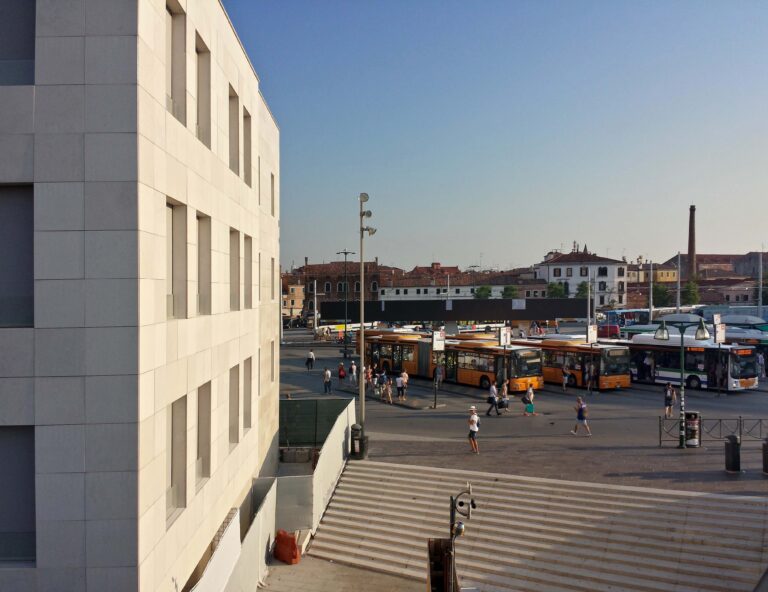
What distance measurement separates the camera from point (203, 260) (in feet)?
41.5

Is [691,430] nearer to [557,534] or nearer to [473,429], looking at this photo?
[473,429]

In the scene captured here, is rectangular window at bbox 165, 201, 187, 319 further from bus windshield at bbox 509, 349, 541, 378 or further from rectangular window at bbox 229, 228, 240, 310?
bus windshield at bbox 509, 349, 541, 378

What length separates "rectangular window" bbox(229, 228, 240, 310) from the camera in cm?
1561

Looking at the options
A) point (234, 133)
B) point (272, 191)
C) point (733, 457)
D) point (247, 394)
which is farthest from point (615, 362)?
point (234, 133)

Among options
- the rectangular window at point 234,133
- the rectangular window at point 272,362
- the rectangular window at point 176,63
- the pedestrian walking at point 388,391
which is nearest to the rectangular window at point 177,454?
the rectangular window at point 176,63

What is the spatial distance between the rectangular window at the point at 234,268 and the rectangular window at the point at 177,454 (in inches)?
188

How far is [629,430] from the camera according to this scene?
1007 inches

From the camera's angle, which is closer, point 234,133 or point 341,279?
point 234,133

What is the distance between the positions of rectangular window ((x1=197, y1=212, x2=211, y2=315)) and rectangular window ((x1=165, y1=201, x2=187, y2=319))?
5.09 ft

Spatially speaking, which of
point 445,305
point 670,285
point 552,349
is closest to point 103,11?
point 552,349

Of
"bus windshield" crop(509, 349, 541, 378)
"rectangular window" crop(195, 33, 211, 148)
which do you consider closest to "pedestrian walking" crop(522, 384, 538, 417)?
"bus windshield" crop(509, 349, 541, 378)

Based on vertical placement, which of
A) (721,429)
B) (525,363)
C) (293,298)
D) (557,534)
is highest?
(293,298)

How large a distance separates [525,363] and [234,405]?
2204 centimetres

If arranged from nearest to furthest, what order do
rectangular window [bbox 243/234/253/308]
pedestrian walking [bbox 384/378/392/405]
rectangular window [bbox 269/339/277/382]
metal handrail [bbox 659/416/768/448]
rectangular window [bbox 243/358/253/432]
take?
rectangular window [bbox 243/358/253/432] < rectangular window [bbox 243/234/253/308] < rectangular window [bbox 269/339/277/382] < metal handrail [bbox 659/416/768/448] < pedestrian walking [bbox 384/378/392/405]
